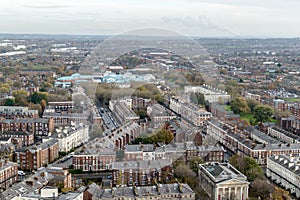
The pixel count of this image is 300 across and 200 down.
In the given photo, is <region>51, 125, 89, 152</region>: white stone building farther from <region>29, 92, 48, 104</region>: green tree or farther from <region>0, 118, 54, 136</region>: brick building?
<region>29, 92, 48, 104</region>: green tree

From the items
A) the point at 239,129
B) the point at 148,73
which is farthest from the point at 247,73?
the point at 239,129

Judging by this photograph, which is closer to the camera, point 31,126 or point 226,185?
point 226,185

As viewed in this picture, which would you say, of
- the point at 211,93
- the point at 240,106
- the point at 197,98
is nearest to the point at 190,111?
the point at 197,98

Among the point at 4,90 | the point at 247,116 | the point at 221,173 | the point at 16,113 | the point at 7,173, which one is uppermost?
the point at 221,173

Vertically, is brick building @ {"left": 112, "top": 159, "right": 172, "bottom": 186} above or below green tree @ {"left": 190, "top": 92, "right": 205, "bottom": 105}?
below

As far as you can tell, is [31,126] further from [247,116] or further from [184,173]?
[247,116]

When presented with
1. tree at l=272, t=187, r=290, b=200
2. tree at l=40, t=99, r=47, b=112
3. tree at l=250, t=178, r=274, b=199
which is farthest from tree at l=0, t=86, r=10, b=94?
tree at l=272, t=187, r=290, b=200
